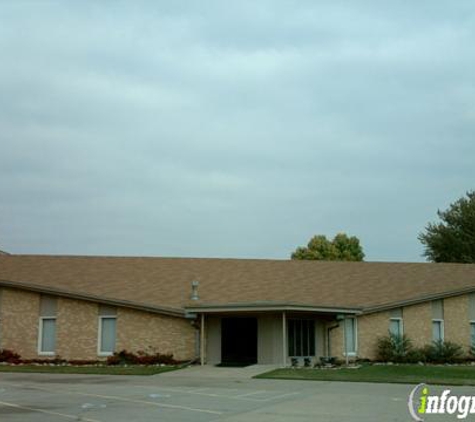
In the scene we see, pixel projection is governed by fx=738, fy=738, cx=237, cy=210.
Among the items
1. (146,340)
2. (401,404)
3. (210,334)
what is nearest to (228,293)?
(210,334)

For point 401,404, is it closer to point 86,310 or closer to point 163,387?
point 163,387

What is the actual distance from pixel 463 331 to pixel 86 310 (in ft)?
54.9

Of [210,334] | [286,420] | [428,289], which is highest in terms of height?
[428,289]

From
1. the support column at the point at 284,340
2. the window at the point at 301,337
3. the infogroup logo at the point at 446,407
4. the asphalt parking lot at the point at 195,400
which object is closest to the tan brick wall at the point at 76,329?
the asphalt parking lot at the point at 195,400

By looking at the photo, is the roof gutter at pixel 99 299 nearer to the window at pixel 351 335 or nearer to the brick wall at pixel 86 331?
the brick wall at pixel 86 331

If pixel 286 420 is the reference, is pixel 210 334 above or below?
above

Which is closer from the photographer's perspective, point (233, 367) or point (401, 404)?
point (401, 404)

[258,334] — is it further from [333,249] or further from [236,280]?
A: [333,249]

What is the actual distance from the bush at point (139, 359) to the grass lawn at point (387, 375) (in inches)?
220

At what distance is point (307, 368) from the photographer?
88.4ft

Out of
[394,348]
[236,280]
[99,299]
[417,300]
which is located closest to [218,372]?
[99,299]

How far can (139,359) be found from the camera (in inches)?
1158

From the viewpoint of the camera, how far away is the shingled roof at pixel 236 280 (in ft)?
101

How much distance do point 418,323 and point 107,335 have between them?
1353 centimetres
